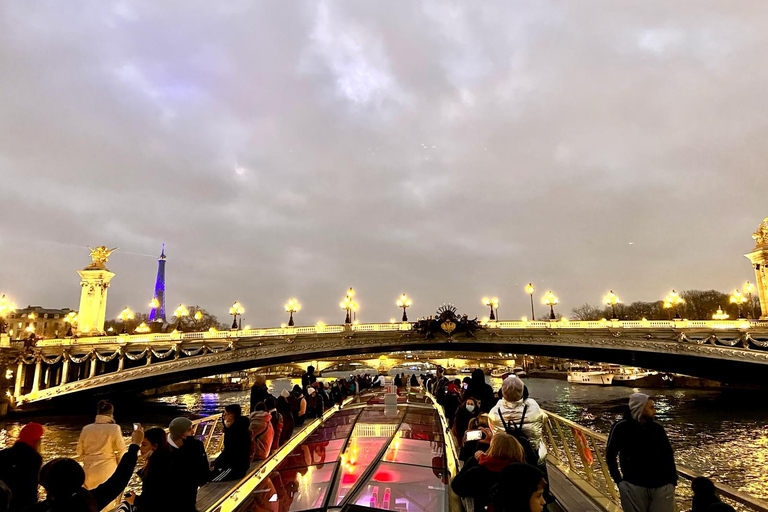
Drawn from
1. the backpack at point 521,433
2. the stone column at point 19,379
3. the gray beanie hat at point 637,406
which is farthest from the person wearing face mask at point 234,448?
the stone column at point 19,379

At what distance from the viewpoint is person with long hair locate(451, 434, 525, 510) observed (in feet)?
10.6

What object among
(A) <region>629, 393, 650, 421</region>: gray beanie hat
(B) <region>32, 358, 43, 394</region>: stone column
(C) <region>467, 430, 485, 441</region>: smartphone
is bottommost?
(B) <region>32, 358, 43, 394</region>: stone column

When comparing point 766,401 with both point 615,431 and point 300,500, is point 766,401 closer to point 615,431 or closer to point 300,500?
point 615,431

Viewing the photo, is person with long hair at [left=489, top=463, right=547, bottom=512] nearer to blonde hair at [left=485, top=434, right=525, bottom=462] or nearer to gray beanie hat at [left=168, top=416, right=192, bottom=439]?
blonde hair at [left=485, top=434, right=525, bottom=462]

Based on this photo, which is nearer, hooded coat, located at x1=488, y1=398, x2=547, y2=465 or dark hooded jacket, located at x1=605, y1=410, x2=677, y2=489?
dark hooded jacket, located at x1=605, y1=410, x2=677, y2=489

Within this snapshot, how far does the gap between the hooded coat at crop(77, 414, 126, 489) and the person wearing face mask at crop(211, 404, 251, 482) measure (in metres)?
1.34

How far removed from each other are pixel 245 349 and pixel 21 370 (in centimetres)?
1751

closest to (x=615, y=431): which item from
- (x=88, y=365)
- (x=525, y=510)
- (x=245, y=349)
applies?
(x=525, y=510)

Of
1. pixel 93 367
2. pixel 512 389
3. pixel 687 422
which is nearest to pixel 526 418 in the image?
pixel 512 389

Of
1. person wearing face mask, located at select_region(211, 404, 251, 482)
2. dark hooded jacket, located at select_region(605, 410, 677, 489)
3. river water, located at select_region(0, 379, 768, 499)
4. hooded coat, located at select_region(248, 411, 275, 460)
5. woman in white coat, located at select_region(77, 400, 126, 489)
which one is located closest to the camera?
dark hooded jacket, located at select_region(605, 410, 677, 489)

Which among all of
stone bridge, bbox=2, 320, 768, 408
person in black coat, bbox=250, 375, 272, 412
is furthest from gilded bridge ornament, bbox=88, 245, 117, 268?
person in black coat, bbox=250, 375, 272, 412

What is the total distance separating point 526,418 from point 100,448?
211 inches

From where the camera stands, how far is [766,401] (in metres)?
33.6

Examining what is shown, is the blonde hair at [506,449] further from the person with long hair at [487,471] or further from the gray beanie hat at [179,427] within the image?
the gray beanie hat at [179,427]
